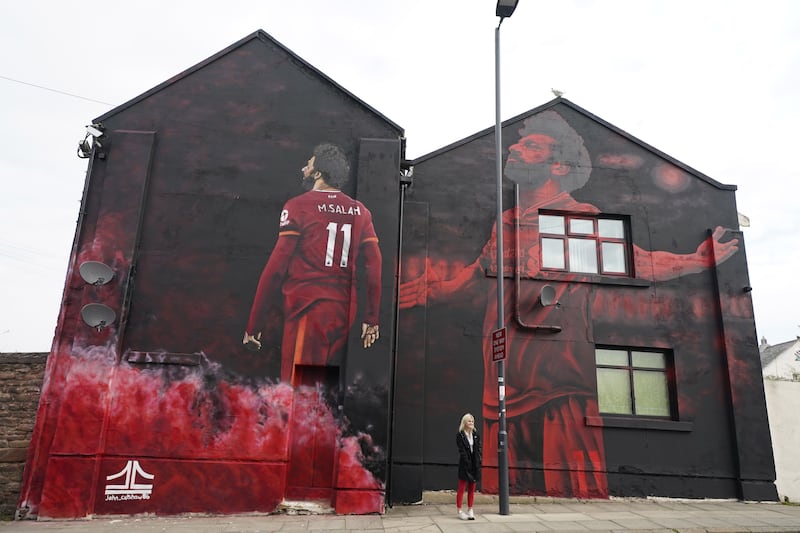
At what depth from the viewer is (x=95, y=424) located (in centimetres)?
935

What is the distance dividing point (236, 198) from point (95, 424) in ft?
16.3

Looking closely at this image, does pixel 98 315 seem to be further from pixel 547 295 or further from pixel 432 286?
pixel 547 295

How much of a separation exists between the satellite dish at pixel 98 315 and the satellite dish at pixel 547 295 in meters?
8.71

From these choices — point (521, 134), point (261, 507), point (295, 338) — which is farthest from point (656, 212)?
point (261, 507)

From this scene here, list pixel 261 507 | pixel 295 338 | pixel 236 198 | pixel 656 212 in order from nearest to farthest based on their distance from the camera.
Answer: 1. pixel 261 507
2. pixel 295 338
3. pixel 236 198
4. pixel 656 212

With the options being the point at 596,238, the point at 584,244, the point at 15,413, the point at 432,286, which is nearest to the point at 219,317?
the point at 15,413

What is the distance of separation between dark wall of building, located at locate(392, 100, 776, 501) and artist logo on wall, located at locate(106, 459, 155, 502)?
4566 mm

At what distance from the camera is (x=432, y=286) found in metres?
11.5

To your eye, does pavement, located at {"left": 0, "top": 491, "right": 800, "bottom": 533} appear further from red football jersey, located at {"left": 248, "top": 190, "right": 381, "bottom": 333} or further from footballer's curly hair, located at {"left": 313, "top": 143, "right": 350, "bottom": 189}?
footballer's curly hair, located at {"left": 313, "top": 143, "right": 350, "bottom": 189}

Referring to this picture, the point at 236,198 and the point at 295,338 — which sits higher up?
the point at 236,198

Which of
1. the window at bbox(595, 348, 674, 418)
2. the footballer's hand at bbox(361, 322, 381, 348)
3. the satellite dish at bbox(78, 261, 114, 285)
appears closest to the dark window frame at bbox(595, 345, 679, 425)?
the window at bbox(595, 348, 674, 418)

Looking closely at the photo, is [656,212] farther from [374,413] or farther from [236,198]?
[236,198]

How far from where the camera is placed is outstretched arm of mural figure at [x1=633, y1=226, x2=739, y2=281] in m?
12.1

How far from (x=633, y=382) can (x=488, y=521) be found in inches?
198
